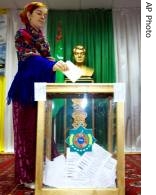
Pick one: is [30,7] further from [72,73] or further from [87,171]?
[87,171]

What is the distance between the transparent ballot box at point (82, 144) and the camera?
1.48m

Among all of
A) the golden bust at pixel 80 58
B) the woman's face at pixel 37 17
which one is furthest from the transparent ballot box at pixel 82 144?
the golden bust at pixel 80 58

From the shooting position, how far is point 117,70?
5000 mm

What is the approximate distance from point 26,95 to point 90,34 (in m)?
3.33

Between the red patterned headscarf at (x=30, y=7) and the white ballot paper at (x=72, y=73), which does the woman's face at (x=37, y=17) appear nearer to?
the red patterned headscarf at (x=30, y=7)

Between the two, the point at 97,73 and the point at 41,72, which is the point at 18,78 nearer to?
the point at 41,72

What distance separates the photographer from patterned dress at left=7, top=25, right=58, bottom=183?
1.85 meters

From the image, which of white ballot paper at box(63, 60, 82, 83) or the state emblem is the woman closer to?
white ballot paper at box(63, 60, 82, 83)

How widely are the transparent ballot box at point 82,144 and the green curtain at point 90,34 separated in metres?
3.41

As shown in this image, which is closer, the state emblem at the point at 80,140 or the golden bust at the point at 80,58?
the state emblem at the point at 80,140

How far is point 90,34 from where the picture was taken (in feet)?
16.4

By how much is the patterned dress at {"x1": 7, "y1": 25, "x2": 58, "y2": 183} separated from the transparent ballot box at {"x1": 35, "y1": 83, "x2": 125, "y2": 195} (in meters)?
0.33

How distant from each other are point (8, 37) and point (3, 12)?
414 millimetres
